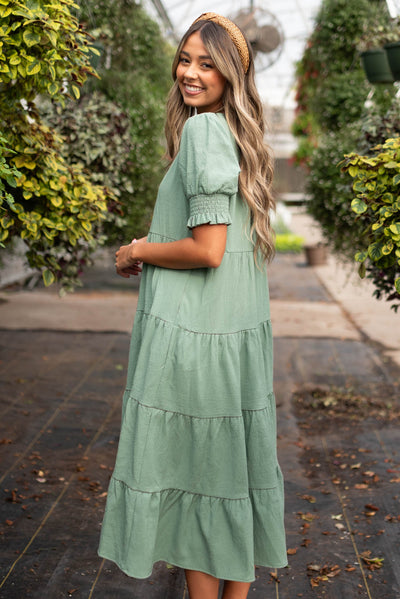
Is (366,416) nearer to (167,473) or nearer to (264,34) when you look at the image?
(167,473)

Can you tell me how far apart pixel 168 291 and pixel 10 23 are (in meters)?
0.97

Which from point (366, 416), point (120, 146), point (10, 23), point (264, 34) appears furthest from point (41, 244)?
point (264, 34)

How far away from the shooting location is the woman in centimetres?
162

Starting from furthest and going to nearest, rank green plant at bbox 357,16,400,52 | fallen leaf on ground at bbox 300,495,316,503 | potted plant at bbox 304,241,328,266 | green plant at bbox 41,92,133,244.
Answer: potted plant at bbox 304,241,328,266 → green plant at bbox 357,16,400,52 → green plant at bbox 41,92,133,244 → fallen leaf on ground at bbox 300,495,316,503

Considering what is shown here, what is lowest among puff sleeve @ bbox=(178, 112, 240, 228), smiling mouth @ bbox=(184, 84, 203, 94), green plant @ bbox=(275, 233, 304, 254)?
green plant @ bbox=(275, 233, 304, 254)

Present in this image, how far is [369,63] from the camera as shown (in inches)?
184

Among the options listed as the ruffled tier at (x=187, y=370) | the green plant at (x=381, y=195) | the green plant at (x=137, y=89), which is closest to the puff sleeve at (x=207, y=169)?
the ruffled tier at (x=187, y=370)

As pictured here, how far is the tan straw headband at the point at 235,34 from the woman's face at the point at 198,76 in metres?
0.07

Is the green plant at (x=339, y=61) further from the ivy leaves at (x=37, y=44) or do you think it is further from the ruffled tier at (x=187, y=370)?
the ruffled tier at (x=187, y=370)

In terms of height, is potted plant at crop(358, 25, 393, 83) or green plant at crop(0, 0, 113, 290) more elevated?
potted plant at crop(358, 25, 393, 83)

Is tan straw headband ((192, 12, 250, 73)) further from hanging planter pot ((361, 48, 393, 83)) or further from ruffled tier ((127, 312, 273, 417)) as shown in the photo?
hanging planter pot ((361, 48, 393, 83))

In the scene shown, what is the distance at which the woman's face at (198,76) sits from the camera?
1.65 metres

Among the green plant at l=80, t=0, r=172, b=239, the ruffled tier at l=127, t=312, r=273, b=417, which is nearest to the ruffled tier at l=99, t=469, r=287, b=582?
the ruffled tier at l=127, t=312, r=273, b=417

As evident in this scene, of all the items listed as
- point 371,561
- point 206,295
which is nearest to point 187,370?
point 206,295
